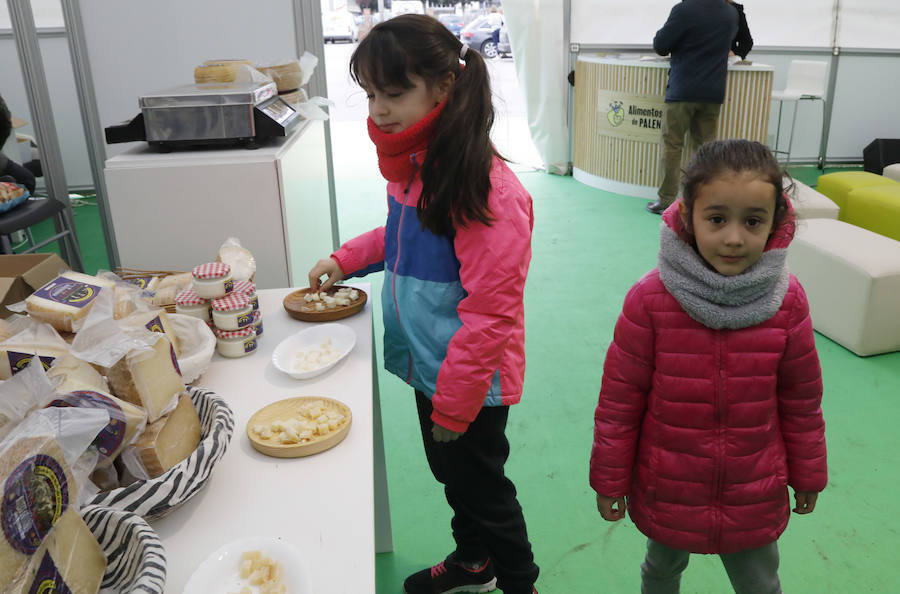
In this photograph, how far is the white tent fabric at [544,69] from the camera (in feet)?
20.5

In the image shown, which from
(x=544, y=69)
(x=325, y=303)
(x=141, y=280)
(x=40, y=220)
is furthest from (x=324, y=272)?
(x=544, y=69)

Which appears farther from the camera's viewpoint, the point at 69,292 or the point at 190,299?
the point at 190,299

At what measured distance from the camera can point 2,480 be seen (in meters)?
0.66

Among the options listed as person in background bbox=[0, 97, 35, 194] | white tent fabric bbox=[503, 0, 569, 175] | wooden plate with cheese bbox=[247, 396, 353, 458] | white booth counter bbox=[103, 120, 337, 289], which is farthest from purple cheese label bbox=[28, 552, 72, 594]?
white tent fabric bbox=[503, 0, 569, 175]

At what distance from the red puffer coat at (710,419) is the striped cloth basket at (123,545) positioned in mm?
841

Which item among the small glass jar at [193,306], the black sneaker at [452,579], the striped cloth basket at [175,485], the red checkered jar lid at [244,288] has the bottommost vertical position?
the black sneaker at [452,579]

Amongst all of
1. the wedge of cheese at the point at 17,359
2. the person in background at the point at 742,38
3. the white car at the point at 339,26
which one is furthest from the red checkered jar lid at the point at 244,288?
the white car at the point at 339,26

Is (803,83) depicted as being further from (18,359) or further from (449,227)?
(18,359)

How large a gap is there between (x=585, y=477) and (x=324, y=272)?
1175 millimetres

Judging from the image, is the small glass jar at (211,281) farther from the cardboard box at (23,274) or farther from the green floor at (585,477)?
the green floor at (585,477)

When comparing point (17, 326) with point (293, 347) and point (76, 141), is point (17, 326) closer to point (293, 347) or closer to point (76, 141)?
point (293, 347)

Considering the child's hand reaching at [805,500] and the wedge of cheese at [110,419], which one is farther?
the child's hand reaching at [805,500]

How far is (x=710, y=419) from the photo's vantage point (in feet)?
4.17

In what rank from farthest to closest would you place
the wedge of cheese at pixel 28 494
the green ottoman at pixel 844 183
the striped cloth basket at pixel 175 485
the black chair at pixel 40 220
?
the green ottoman at pixel 844 183
the black chair at pixel 40 220
the striped cloth basket at pixel 175 485
the wedge of cheese at pixel 28 494
